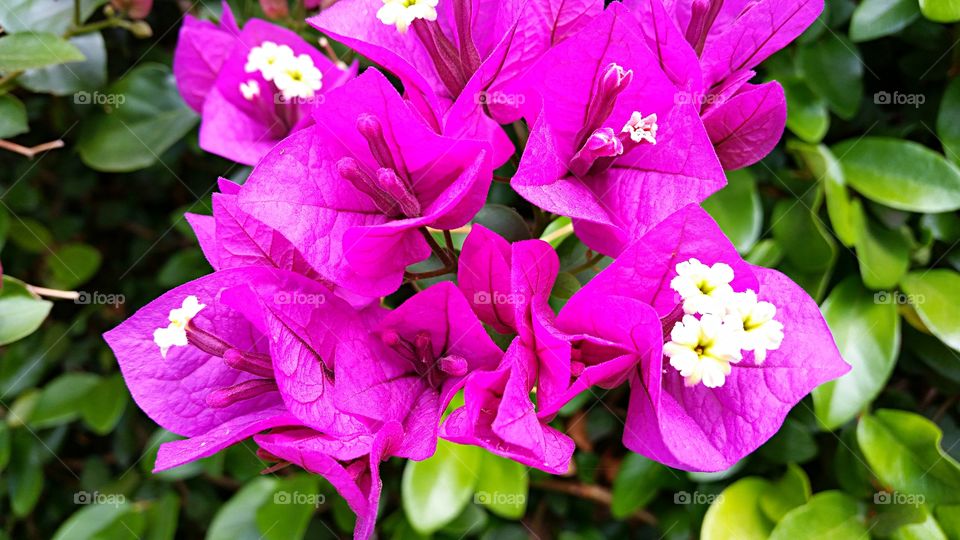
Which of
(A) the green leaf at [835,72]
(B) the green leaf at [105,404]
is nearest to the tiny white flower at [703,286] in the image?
(A) the green leaf at [835,72]

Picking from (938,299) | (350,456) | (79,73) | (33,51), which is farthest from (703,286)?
(79,73)

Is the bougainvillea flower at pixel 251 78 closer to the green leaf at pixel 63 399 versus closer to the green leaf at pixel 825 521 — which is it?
the green leaf at pixel 63 399

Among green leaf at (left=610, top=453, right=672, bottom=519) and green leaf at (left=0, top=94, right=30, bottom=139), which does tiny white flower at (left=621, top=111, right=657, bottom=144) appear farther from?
green leaf at (left=0, top=94, right=30, bottom=139)

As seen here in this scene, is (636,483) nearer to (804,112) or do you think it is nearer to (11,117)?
(804,112)

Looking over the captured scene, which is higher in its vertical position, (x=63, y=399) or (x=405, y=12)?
(x=405, y=12)

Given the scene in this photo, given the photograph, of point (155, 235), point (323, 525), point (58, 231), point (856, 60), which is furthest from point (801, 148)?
point (58, 231)
